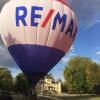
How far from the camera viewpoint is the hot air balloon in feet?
98.5

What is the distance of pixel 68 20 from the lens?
104 ft

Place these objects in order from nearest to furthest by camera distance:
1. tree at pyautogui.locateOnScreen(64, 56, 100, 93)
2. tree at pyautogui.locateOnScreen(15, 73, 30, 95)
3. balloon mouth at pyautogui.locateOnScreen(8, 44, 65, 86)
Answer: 1. balloon mouth at pyautogui.locateOnScreen(8, 44, 65, 86)
2. tree at pyautogui.locateOnScreen(64, 56, 100, 93)
3. tree at pyautogui.locateOnScreen(15, 73, 30, 95)

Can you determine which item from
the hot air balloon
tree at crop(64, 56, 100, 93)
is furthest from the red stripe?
tree at crop(64, 56, 100, 93)

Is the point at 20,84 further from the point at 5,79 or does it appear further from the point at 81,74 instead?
the point at 81,74

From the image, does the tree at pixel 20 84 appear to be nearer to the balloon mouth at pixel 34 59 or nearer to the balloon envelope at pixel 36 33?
the balloon envelope at pixel 36 33

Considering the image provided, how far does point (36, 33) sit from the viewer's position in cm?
3019

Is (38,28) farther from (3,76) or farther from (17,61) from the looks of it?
(3,76)

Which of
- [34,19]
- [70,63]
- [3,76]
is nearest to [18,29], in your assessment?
[34,19]

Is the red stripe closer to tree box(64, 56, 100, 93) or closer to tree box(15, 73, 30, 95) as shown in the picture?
tree box(64, 56, 100, 93)

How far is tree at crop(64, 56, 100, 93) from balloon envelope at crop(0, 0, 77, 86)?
59.3 m

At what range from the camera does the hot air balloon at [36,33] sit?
98.5 ft

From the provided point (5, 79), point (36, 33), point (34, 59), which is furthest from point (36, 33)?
point (5, 79)

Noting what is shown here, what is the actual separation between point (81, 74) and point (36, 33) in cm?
6457

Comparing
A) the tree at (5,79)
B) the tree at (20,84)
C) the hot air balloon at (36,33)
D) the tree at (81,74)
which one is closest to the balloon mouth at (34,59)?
the hot air balloon at (36,33)
